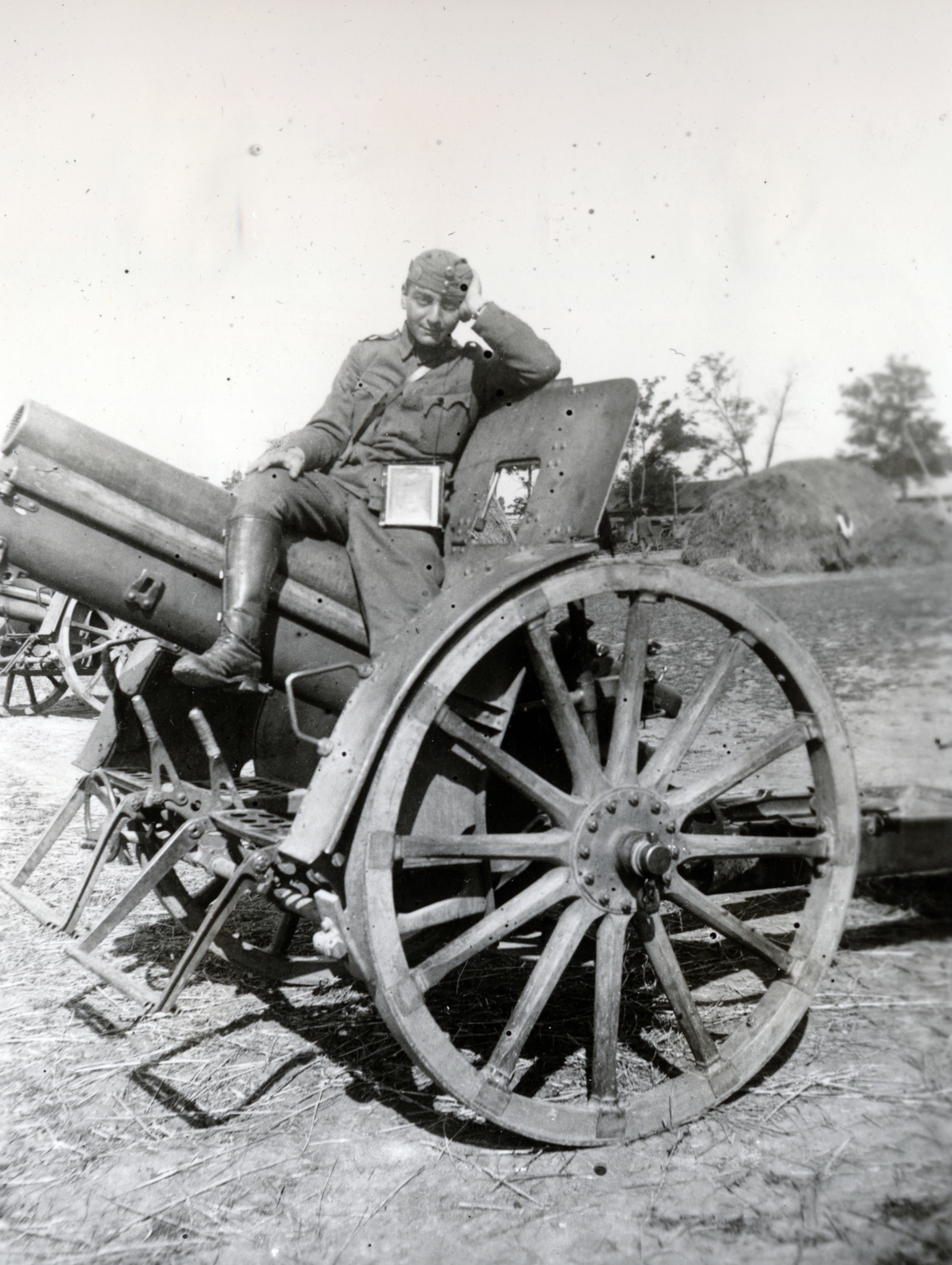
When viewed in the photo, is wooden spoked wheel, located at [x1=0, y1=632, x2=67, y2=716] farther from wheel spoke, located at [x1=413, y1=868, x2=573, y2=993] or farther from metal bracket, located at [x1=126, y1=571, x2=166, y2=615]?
wheel spoke, located at [x1=413, y1=868, x2=573, y2=993]

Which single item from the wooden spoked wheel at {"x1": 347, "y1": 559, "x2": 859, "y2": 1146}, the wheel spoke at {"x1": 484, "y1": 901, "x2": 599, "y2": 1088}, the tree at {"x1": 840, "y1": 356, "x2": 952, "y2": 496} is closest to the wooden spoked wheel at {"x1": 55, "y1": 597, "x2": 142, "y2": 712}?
the wooden spoked wheel at {"x1": 347, "y1": 559, "x2": 859, "y2": 1146}

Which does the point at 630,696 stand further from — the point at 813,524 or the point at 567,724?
the point at 813,524

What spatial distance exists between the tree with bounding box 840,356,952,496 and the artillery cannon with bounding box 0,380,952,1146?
667 millimetres

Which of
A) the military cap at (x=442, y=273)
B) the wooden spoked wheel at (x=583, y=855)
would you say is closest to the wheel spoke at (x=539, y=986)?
the wooden spoked wheel at (x=583, y=855)

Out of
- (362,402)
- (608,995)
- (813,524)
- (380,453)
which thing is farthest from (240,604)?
(813,524)

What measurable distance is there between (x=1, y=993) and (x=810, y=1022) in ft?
9.43

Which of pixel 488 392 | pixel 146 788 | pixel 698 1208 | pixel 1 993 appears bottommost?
pixel 1 993

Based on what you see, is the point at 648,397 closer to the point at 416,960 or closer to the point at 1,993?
the point at 416,960

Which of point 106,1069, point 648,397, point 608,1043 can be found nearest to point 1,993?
point 106,1069

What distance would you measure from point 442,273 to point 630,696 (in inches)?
55.2

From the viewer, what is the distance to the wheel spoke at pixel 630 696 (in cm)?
283

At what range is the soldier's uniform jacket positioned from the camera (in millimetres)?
3242

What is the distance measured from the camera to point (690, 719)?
295 centimetres

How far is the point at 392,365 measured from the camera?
3.39 m
